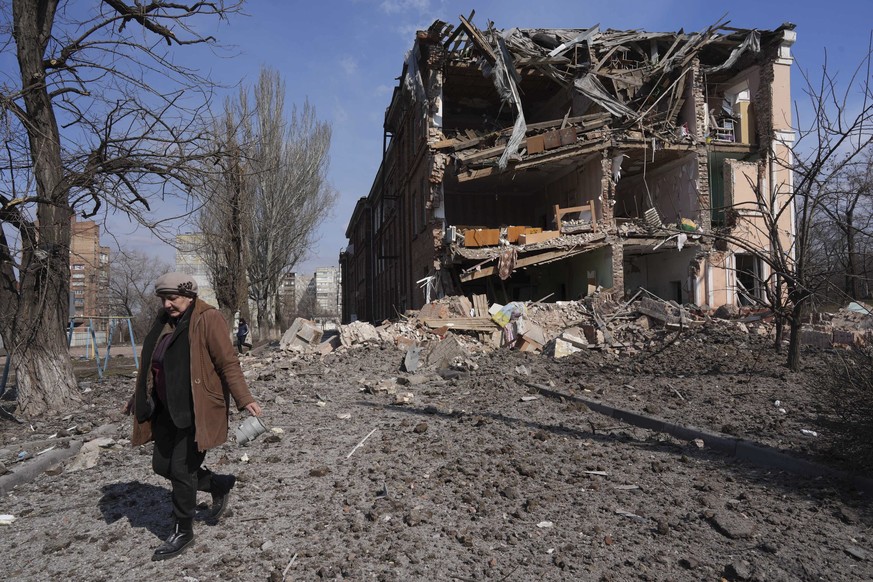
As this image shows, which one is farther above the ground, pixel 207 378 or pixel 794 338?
pixel 207 378

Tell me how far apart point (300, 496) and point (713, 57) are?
22.3 metres

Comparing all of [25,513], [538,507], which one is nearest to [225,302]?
[25,513]

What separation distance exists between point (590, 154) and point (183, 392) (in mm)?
17158

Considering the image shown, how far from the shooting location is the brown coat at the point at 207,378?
3215 millimetres

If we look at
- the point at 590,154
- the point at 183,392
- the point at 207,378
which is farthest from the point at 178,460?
the point at 590,154

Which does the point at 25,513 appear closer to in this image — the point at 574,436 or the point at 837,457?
the point at 574,436

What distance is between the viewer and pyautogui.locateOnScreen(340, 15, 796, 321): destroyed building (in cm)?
1730

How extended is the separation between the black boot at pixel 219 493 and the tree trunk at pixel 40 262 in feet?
16.3

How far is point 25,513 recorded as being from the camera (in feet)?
13.0

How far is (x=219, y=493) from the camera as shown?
3604 mm

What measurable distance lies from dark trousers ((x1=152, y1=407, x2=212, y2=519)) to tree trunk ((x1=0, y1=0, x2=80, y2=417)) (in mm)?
4889

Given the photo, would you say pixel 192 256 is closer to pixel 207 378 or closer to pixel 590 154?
pixel 590 154

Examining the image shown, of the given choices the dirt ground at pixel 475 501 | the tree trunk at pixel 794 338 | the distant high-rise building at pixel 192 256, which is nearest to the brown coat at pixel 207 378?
the distant high-rise building at pixel 192 256

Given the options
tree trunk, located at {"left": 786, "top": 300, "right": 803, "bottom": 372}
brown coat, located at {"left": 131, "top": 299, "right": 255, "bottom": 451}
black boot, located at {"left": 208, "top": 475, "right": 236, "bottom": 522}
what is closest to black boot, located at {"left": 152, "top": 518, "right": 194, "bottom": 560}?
black boot, located at {"left": 208, "top": 475, "right": 236, "bottom": 522}
